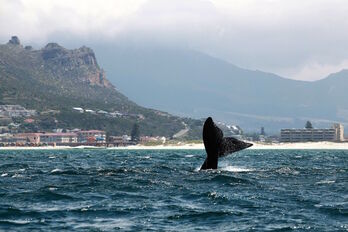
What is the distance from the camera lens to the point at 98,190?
1708 inches

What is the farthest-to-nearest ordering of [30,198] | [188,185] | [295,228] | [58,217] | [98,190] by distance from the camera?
1. [188,185]
2. [98,190]
3. [30,198]
4. [58,217]
5. [295,228]

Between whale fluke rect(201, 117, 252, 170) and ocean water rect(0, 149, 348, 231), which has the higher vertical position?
whale fluke rect(201, 117, 252, 170)

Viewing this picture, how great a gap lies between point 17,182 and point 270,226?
2415 cm

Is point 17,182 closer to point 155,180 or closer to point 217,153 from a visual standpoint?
point 155,180

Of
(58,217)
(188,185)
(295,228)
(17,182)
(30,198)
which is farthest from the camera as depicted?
(17,182)

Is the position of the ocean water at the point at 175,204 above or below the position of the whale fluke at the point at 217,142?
below

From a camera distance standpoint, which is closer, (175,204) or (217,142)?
(175,204)

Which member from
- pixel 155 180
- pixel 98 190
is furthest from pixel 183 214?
pixel 155 180

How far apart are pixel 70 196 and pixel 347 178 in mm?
23062

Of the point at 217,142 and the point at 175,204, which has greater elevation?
the point at 217,142

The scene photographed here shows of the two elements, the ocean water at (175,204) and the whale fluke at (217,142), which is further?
the whale fluke at (217,142)

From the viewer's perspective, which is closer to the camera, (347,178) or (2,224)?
(2,224)

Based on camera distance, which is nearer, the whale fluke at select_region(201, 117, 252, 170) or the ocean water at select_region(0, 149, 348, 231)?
the ocean water at select_region(0, 149, 348, 231)

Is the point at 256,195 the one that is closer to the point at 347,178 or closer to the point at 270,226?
the point at 270,226
